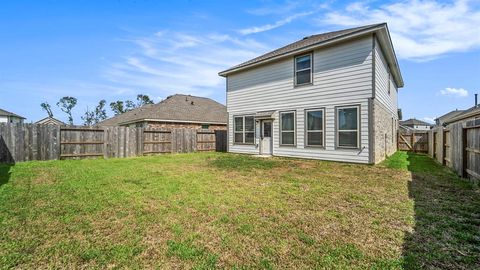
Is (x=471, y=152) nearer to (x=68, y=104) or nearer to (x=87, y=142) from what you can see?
(x=87, y=142)

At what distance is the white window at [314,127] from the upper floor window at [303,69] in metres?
1.51

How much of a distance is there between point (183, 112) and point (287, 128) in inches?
460

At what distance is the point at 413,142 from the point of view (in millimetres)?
15992

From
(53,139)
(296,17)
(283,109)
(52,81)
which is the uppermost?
(52,81)

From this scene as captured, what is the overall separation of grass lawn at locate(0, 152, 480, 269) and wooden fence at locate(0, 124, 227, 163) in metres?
5.92

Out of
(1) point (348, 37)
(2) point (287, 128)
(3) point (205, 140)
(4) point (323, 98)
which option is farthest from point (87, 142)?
(1) point (348, 37)

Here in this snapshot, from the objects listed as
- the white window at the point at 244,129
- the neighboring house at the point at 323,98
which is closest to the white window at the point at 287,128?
the neighboring house at the point at 323,98

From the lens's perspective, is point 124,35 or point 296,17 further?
point 124,35

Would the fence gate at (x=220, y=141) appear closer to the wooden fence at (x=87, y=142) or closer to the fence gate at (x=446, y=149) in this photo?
the wooden fence at (x=87, y=142)

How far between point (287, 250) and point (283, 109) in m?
9.67

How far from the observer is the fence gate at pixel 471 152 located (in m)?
5.67

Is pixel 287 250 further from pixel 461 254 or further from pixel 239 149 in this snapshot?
pixel 239 149

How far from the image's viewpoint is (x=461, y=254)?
2.65 metres

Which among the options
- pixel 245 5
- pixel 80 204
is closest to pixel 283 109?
pixel 245 5
